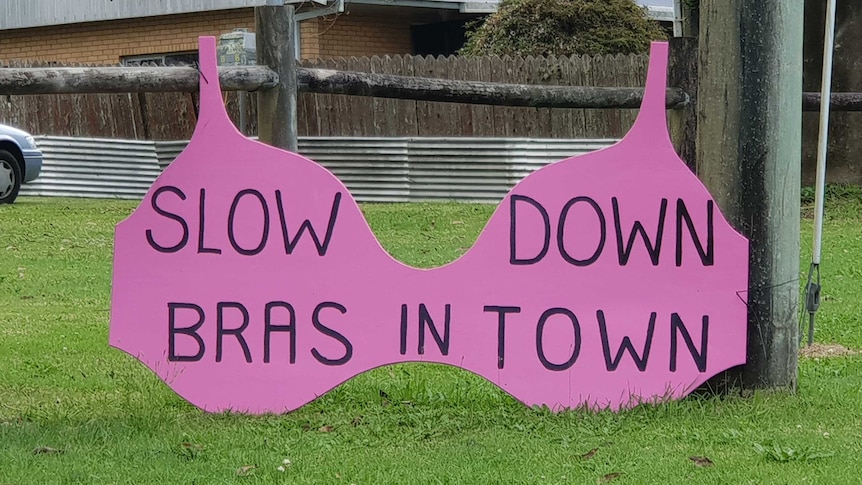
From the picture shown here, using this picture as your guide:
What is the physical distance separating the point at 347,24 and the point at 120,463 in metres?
17.6

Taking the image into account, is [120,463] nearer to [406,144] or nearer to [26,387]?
[26,387]

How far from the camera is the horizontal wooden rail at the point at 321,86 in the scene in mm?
4078

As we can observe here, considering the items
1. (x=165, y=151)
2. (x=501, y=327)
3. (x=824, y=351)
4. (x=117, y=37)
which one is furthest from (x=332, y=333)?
(x=117, y=37)

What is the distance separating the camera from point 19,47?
2323cm

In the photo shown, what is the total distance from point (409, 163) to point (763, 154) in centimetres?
1072

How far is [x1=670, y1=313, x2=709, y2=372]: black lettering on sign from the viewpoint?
4.18 metres

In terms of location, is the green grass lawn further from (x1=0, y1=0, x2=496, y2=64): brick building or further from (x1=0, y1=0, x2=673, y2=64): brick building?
(x1=0, y1=0, x2=496, y2=64): brick building

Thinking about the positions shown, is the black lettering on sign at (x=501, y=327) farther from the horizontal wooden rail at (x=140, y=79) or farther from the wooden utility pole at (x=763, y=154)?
the horizontal wooden rail at (x=140, y=79)

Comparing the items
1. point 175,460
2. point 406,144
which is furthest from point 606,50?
point 175,460

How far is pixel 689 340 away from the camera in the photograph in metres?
4.18

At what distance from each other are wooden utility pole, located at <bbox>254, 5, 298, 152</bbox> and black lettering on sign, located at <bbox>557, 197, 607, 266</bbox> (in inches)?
39.7

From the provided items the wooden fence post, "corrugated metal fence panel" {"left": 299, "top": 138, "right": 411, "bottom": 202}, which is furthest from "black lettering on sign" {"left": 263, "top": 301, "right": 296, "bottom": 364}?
"corrugated metal fence panel" {"left": 299, "top": 138, "right": 411, "bottom": 202}

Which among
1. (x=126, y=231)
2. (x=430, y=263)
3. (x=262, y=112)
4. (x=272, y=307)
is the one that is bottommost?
(x=430, y=263)

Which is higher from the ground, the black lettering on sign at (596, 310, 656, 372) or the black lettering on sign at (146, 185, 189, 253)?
the black lettering on sign at (146, 185, 189, 253)
